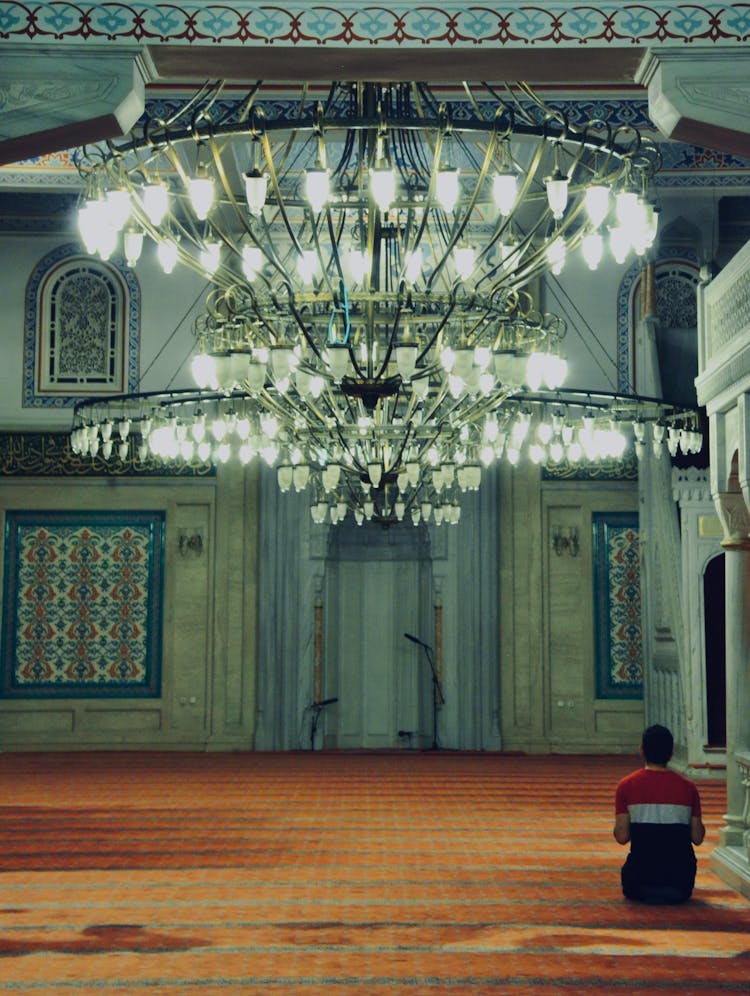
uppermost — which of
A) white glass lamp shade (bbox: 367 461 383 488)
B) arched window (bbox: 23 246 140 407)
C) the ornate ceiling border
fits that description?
arched window (bbox: 23 246 140 407)

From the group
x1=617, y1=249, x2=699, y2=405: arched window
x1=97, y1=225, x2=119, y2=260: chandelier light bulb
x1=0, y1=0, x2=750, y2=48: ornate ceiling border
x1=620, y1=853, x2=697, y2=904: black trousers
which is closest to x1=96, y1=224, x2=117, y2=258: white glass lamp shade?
x1=97, y1=225, x2=119, y2=260: chandelier light bulb

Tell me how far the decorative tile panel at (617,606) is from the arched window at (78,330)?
371 cm

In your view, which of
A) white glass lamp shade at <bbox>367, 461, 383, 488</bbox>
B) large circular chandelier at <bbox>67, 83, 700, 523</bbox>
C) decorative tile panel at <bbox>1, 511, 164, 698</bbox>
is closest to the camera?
large circular chandelier at <bbox>67, 83, 700, 523</bbox>

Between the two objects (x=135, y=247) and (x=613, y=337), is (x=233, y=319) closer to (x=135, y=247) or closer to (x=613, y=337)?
(x=135, y=247)

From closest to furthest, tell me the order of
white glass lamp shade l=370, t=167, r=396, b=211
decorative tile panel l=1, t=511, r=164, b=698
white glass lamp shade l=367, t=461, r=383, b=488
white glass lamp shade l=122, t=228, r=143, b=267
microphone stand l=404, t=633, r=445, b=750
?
1. white glass lamp shade l=370, t=167, r=396, b=211
2. white glass lamp shade l=122, t=228, r=143, b=267
3. white glass lamp shade l=367, t=461, r=383, b=488
4. decorative tile panel l=1, t=511, r=164, b=698
5. microphone stand l=404, t=633, r=445, b=750

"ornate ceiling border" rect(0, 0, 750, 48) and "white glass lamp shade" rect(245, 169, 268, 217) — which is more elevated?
"ornate ceiling border" rect(0, 0, 750, 48)

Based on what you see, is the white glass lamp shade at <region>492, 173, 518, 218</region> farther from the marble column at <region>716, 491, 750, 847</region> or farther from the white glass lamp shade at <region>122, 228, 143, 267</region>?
the marble column at <region>716, 491, 750, 847</region>

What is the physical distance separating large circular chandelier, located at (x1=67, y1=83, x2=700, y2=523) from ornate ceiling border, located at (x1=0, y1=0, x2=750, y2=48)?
0.35 meters

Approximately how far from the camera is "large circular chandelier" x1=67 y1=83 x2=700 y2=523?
13.4 feet

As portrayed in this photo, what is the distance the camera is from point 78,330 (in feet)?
32.0

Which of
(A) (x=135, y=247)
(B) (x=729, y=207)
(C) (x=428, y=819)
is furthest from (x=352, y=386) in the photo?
(B) (x=729, y=207)

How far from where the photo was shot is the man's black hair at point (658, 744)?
4.18 metres

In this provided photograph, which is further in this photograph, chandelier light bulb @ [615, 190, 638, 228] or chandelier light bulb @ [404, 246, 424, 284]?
chandelier light bulb @ [404, 246, 424, 284]

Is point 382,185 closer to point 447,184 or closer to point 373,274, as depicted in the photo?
point 447,184
